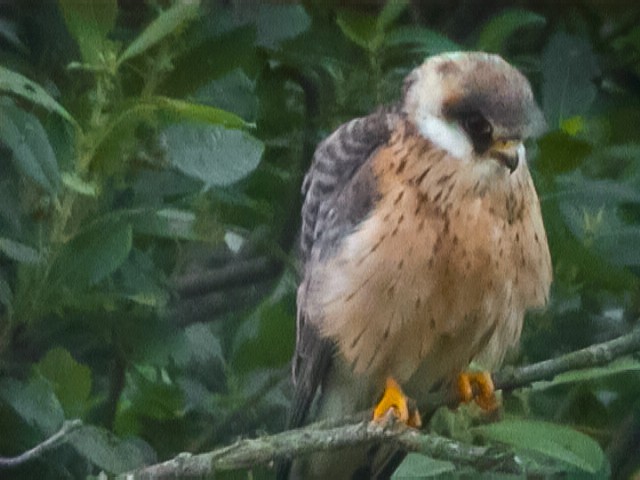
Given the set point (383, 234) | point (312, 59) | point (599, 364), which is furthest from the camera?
point (312, 59)

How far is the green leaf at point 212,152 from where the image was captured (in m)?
1.08

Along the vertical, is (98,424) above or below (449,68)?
below

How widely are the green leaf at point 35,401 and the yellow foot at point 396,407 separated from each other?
1.04 ft

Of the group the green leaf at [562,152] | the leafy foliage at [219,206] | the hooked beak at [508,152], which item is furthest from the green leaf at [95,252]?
the green leaf at [562,152]

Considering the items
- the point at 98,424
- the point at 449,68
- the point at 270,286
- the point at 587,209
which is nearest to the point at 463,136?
the point at 449,68

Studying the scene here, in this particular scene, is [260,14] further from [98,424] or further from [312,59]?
[98,424]

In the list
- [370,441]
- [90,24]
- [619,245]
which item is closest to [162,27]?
[90,24]

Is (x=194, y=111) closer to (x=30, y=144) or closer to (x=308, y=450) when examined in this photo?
(x=30, y=144)

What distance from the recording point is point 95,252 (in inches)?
42.6

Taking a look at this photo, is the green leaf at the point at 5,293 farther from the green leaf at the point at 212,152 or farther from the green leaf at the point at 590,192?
the green leaf at the point at 590,192

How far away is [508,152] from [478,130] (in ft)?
0.12

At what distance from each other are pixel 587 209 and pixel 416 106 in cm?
22

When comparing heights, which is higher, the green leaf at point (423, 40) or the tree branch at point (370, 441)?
the green leaf at point (423, 40)

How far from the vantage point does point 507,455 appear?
1.12m
